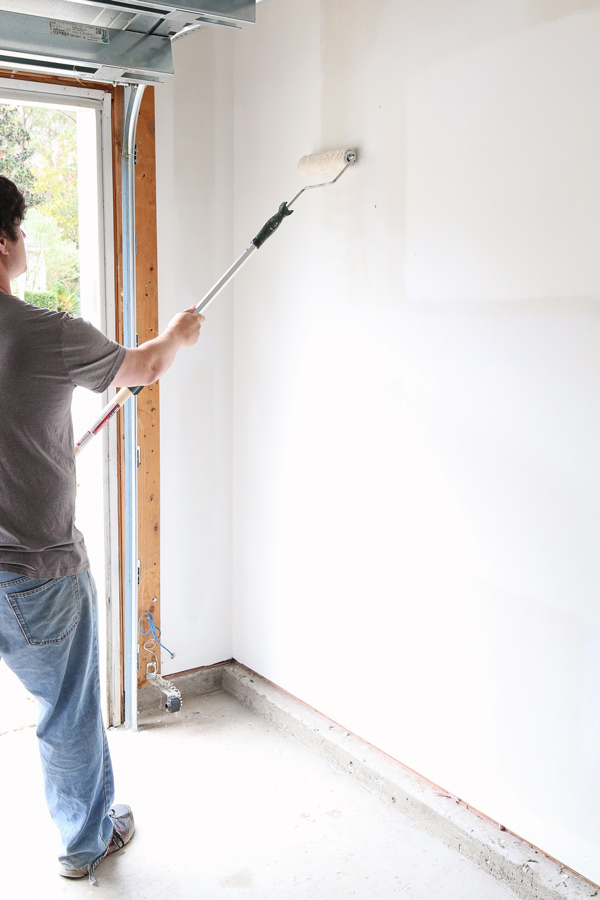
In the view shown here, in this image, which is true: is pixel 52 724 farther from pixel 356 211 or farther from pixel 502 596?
pixel 356 211

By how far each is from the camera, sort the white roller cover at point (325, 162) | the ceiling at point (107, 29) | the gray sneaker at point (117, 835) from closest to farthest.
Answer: the ceiling at point (107, 29) < the gray sneaker at point (117, 835) < the white roller cover at point (325, 162)

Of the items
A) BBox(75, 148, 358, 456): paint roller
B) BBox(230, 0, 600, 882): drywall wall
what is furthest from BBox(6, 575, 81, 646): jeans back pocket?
BBox(230, 0, 600, 882): drywall wall

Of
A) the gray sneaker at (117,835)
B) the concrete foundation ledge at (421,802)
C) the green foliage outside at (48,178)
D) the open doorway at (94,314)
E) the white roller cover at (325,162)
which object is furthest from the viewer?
the green foliage outside at (48,178)

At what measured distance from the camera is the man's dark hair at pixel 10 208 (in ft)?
5.56

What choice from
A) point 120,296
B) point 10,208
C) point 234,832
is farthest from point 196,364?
point 234,832

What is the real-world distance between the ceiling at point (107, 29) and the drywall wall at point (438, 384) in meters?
0.65

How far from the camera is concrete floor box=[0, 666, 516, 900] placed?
196 cm

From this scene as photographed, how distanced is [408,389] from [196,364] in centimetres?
95

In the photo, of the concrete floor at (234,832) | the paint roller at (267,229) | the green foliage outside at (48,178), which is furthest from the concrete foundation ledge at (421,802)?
the green foliage outside at (48,178)

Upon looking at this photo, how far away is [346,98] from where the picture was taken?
7.59 feet

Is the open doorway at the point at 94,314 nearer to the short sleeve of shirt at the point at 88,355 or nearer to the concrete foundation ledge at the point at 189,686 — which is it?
the concrete foundation ledge at the point at 189,686

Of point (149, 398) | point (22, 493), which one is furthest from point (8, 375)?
point (149, 398)

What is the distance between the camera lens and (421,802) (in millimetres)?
2170

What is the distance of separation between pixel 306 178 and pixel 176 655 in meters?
1.75
